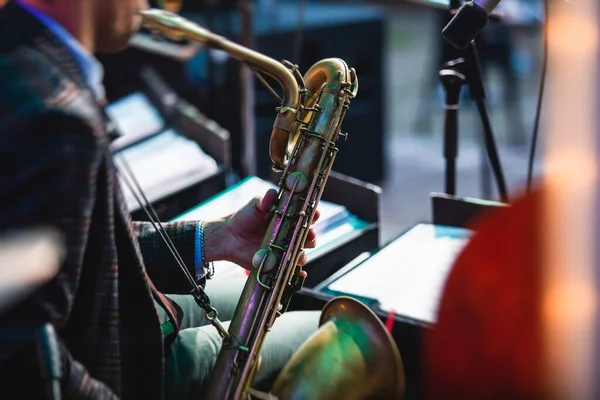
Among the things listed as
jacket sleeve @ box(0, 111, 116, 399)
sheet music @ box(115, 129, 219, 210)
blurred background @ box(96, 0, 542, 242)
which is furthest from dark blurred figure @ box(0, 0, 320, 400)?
blurred background @ box(96, 0, 542, 242)

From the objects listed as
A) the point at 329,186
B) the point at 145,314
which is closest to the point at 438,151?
the point at 329,186

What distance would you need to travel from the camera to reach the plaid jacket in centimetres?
100

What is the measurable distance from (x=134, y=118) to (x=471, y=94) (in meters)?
2.03

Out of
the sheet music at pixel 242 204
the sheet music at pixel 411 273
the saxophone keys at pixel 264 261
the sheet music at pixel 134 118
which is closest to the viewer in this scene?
the saxophone keys at pixel 264 261

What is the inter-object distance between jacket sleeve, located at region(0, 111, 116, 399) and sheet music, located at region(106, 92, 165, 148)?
2077mm

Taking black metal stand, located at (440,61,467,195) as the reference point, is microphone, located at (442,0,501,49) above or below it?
above

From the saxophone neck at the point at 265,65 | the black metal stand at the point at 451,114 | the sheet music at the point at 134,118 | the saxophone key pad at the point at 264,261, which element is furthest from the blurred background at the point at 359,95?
the saxophone key pad at the point at 264,261

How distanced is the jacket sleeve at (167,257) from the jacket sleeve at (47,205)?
1.88ft

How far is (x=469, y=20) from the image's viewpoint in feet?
5.02

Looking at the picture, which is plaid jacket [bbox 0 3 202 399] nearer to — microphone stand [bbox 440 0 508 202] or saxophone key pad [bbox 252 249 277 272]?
saxophone key pad [bbox 252 249 277 272]

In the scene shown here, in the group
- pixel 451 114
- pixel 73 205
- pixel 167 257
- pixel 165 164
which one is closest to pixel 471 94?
pixel 451 114

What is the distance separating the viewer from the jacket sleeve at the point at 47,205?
3.26 feet

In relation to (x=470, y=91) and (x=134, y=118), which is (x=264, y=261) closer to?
(x=470, y=91)

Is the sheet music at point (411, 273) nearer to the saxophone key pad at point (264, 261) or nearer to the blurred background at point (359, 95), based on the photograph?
the saxophone key pad at point (264, 261)
